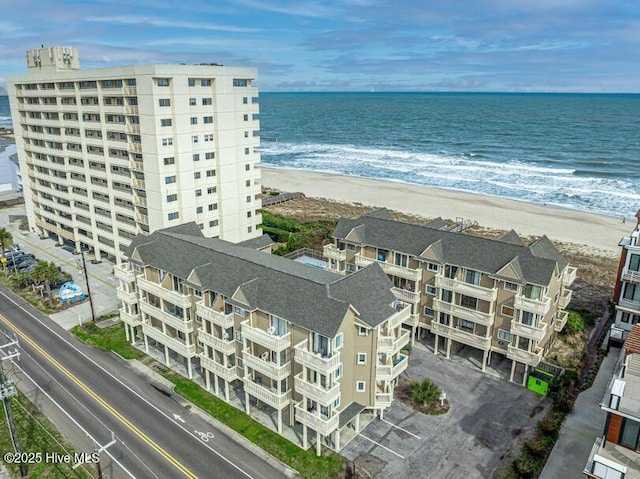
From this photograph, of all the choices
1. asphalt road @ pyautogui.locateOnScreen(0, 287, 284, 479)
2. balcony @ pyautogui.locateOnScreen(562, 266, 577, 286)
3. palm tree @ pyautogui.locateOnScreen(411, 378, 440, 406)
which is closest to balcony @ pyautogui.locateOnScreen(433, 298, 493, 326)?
palm tree @ pyautogui.locateOnScreen(411, 378, 440, 406)

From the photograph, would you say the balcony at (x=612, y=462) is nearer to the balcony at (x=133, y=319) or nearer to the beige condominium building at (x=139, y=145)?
the balcony at (x=133, y=319)

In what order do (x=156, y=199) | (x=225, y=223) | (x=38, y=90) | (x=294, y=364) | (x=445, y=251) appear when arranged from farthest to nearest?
(x=38, y=90)
(x=225, y=223)
(x=156, y=199)
(x=445, y=251)
(x=294, y=364)

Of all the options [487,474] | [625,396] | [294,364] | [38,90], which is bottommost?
[487,474]

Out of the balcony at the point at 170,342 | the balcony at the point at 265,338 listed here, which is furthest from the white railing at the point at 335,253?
the balcony at the point at 265,338

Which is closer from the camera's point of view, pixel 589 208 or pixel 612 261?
pixel 612 261

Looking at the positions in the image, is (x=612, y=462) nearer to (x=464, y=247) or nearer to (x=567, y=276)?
(x=464, y=247)

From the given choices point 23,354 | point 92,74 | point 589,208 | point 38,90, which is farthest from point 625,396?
point 589,208

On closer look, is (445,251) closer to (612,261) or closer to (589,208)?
(612,261)

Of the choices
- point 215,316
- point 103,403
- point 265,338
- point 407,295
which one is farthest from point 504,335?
point 103,403
